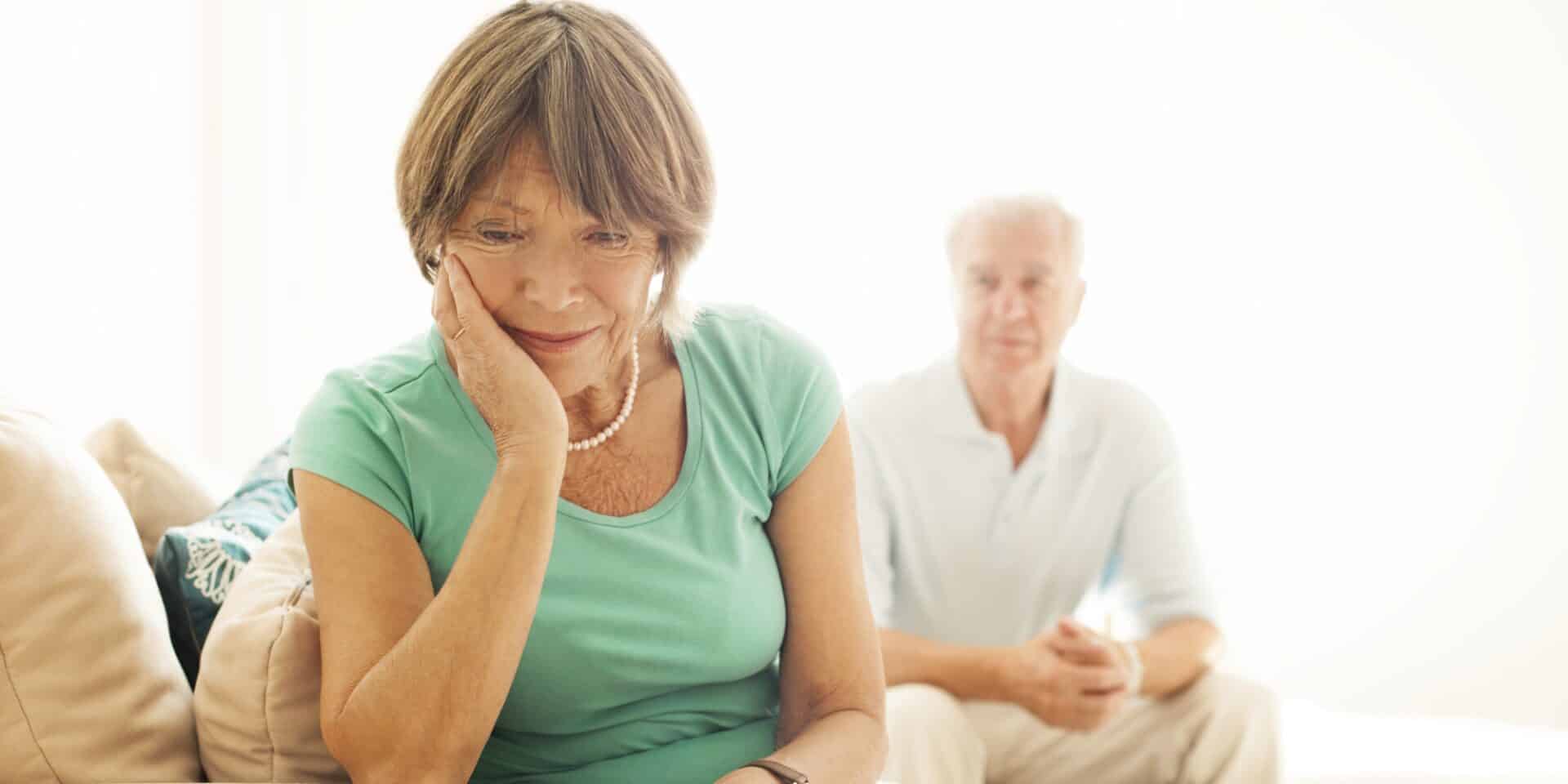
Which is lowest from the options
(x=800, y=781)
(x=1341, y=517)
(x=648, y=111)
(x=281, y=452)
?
(x=1341, y=517)

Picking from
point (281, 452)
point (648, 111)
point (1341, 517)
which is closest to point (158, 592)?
point (281, 452)

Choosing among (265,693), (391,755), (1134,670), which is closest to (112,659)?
(265,693)

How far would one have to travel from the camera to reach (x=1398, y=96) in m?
3.19

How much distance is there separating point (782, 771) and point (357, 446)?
46cm

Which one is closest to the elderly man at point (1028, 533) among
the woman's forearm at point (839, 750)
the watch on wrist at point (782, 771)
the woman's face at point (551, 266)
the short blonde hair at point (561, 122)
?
the woman's forearm at point (839, 750)

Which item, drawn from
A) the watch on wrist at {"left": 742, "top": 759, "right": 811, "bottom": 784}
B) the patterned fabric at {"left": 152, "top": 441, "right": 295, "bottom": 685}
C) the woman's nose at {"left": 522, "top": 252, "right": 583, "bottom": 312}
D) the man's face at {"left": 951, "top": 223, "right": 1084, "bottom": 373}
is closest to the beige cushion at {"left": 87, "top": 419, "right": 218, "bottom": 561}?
the patterned fabric at {"left": 152, "top": 441, "right": 295, "bottom": 685}

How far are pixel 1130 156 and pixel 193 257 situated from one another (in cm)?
231

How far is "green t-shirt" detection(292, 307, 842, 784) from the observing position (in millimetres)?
1210

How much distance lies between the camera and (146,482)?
155cm

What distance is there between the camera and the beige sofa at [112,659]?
1166 millimetres

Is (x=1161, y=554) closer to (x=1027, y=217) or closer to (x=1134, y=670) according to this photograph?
(x=1134, y=670)

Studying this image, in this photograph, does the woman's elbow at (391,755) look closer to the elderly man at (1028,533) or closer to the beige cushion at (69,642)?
the beige cushion at (69,642)

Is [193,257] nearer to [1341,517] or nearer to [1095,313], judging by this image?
[1095,313]

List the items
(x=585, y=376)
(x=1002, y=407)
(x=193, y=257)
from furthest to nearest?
(x=193, y=257)
(x=1002, y=407)
(x=585, y=376)
